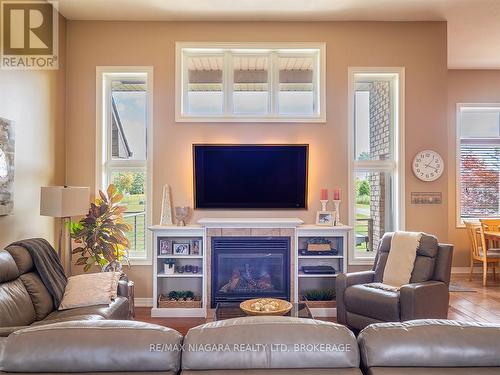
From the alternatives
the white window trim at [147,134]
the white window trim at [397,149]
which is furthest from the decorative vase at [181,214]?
the white window trim at [397,149]

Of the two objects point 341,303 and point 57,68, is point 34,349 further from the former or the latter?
point 57,68

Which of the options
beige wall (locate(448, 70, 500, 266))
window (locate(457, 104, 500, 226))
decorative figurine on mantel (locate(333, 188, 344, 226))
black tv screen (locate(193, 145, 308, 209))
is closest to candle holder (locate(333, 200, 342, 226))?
decorative figurine on mantel (locate(333, 188, 344, 226))

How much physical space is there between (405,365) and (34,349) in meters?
1.17

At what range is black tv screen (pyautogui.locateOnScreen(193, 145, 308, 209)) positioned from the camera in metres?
4.64

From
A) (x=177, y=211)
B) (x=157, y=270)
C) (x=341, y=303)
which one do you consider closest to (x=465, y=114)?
(x=341, y=303)

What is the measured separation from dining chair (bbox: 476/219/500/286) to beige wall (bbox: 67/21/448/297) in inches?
53.3

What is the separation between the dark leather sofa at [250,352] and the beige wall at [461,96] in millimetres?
A: 5941

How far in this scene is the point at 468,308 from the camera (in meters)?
4.56

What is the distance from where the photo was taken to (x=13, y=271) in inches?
113

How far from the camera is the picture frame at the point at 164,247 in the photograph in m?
4.46

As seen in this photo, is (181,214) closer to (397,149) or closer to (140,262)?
(140,262)

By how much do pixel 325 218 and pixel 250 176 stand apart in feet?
3.54

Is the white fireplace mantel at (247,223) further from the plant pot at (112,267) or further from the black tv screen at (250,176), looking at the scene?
the plant pot at (112,267)

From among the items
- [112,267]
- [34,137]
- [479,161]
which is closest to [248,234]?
[112,267]
